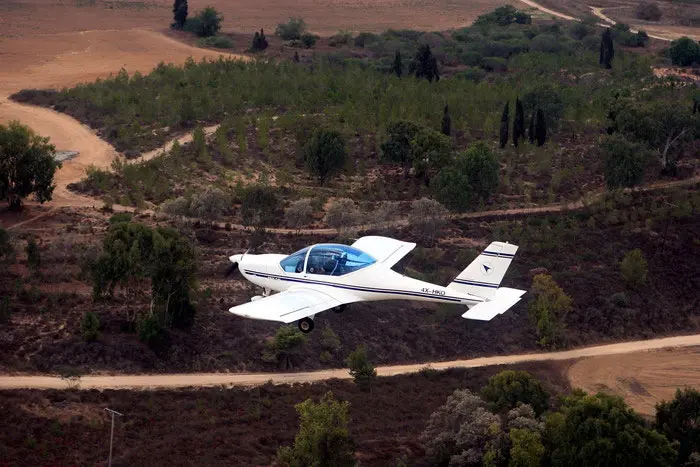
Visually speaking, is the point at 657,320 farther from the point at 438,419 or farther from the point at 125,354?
the point at 125,354

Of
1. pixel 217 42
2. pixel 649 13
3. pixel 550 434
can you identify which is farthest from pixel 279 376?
pixel 649 13

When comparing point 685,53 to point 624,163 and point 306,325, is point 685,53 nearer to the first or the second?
point 624,163

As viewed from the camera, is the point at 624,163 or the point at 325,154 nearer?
the point at 624,163

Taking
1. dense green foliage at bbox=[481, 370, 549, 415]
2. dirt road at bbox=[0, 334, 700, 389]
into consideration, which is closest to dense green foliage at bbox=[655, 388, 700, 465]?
dense green foliage at bbox=[481, 370, 549, 415]

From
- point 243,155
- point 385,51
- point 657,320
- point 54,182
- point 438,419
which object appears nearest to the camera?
point 438,419

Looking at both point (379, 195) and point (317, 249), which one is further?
point (379, 195)

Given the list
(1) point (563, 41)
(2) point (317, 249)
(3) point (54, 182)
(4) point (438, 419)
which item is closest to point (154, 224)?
(3) point (54, 182)
